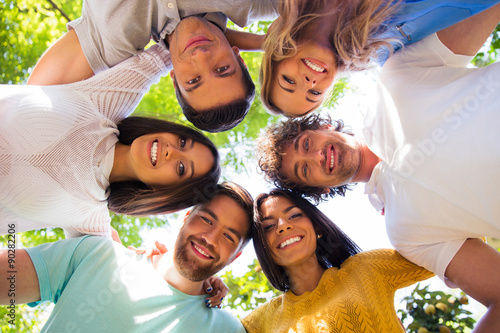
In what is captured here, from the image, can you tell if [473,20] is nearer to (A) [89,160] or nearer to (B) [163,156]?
(B) [163,156]

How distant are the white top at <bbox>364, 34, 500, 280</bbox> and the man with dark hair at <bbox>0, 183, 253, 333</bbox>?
3.75ft

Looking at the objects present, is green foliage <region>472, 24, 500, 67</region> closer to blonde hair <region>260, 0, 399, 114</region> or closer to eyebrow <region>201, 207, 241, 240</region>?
blonde hair <region>260, 0, 399, 114</region>

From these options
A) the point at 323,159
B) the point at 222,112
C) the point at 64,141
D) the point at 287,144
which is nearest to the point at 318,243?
the point at 323,159

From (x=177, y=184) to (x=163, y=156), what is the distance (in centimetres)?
→ 22

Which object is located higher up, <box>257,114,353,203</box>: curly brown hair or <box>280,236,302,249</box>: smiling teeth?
<box>257,114,353,203</box>: curly brown hair

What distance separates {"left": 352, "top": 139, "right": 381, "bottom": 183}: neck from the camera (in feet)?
8.77

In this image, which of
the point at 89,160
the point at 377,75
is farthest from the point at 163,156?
the point at 377,75

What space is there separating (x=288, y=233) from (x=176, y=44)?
4.76ft

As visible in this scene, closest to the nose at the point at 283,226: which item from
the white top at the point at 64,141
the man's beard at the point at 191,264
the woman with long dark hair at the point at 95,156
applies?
the man's beard at the point at 191,264

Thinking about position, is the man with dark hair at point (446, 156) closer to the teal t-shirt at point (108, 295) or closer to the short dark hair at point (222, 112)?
the short dark hair at point (222, 112)

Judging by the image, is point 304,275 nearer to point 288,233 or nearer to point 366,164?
point 288,233

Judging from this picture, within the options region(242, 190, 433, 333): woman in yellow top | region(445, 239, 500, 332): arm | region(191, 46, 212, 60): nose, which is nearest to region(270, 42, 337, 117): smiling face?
region(191, 46, 212, 60): nose

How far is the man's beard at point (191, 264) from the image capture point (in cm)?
253

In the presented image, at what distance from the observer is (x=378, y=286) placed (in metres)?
2.23
